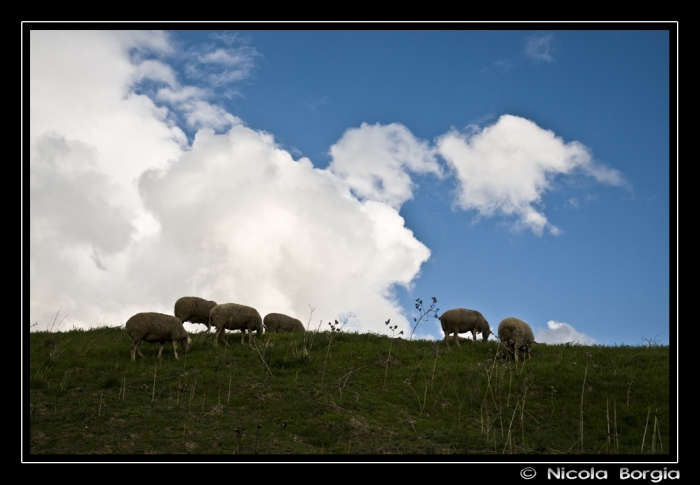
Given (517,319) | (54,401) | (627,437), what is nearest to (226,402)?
(54,401)

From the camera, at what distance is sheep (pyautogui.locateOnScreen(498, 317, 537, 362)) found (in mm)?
17125

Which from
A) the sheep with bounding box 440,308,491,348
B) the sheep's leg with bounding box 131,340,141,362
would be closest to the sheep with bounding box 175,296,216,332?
the sheep's leg with bounding box 131,340,141,362

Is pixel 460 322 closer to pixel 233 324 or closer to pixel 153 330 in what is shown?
pixel 233 324

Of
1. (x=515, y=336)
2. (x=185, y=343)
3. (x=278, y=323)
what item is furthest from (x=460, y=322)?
(x=185, y=343)

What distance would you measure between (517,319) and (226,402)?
1035 centimetres

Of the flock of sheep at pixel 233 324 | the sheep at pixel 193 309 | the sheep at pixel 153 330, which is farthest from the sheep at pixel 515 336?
the sheep at pixel 193 309

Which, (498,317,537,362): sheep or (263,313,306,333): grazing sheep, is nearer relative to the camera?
(498,317,537,362): sheep

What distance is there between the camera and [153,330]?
15773 millimetres

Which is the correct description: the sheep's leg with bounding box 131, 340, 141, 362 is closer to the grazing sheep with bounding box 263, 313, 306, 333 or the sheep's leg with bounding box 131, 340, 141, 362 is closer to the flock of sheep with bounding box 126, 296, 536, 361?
the flock of sheep with bounding box 126, 296, 536, 361

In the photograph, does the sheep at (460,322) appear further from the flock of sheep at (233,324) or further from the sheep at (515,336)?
the sheep at (515,336)

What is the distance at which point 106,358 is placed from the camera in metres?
15.6

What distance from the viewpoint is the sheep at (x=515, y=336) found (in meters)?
17.1

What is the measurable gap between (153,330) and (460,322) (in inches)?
414
